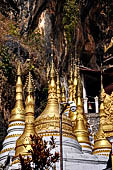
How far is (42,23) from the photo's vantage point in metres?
A: 44.1

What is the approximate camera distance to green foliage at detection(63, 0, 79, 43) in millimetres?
44250

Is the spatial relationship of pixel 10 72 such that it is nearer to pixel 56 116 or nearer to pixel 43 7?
pixel 43 7

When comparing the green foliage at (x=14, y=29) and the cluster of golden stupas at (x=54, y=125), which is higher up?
the green foliage at (x=14, y=29)

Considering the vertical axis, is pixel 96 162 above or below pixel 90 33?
below

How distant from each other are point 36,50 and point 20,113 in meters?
14.2

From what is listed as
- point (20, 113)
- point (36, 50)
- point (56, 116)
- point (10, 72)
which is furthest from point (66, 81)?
point (56, 116)

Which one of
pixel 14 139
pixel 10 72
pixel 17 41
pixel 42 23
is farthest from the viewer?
pixel 42 23

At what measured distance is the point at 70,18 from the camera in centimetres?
4453

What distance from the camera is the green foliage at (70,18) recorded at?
44.2m

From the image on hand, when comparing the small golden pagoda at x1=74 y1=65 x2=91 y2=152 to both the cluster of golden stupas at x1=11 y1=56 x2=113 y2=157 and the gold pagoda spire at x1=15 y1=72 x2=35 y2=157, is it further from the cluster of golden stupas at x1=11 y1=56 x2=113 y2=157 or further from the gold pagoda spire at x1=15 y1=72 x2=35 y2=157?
the gold pagoda spire at x1=15 y1=72 x2=35 y2=157

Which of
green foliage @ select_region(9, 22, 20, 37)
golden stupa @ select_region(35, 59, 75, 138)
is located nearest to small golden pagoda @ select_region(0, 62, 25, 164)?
golden stupa @ select_region(35, 59, 75, 138)

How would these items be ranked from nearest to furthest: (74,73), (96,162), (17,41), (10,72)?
(96,162), (74,73), (10,72), (17,41)

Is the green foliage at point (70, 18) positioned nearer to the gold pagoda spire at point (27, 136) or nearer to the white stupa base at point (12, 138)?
the white stupa base at point (12, 138)

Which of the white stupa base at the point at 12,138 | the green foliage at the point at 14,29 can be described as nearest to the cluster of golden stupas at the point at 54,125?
the white stupa base at the point at 12,138
